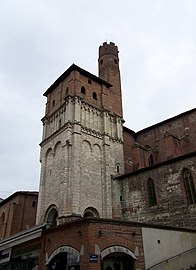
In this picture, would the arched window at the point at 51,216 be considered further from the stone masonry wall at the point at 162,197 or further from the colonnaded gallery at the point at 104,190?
the stone masonry wall at the point at 162,197

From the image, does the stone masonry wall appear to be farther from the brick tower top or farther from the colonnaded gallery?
the brick tower top

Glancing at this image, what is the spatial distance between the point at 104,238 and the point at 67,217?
993 centimetres

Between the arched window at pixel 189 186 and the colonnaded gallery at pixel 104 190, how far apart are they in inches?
2.8

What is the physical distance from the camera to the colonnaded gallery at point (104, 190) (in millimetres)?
13500

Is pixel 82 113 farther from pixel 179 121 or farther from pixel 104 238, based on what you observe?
pixel 104 238

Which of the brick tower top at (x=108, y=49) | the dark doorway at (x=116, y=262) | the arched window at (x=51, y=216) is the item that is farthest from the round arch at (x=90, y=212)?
the brick tower top at (x=108, y=49)

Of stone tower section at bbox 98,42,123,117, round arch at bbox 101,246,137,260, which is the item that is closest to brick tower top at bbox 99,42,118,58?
stone tower section at bbox 98,42,123,117

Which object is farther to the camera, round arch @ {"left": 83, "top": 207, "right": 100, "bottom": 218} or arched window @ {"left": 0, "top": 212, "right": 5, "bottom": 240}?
arched window @ {"left": 0, "top": 212, "right": 5, "bottom": 240}

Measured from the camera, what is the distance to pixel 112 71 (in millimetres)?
36594

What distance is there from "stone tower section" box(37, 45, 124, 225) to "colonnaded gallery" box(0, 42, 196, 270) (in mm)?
94

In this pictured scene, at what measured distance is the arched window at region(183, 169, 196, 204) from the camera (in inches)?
802

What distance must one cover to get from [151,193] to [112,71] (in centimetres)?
1883

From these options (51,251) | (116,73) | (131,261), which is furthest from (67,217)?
(116,73)

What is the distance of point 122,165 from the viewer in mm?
29203
